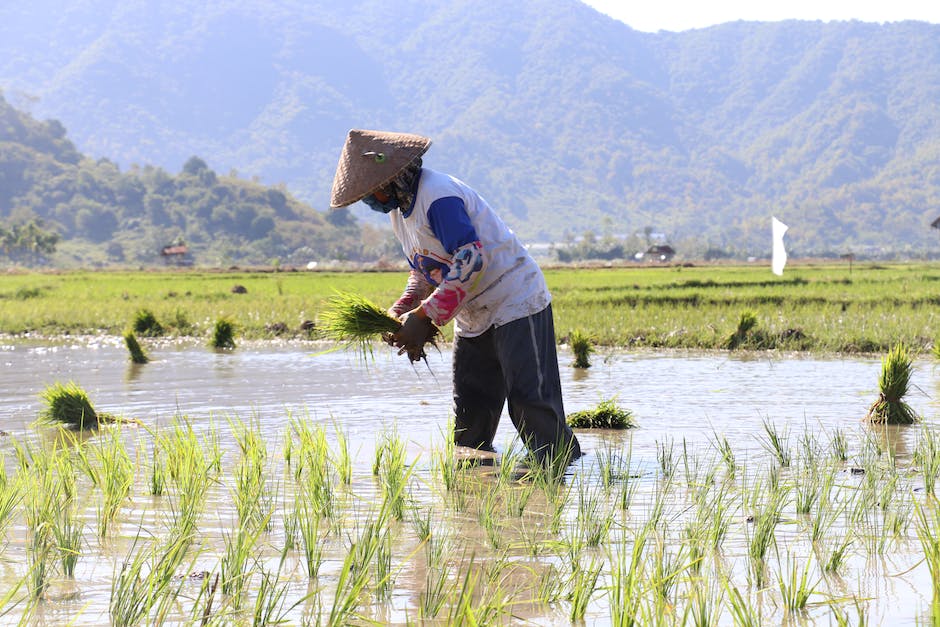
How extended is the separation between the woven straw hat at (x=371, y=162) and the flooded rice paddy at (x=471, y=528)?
94 cm

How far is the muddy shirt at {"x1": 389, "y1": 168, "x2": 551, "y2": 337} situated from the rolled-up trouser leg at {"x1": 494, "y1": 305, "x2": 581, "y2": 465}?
0.25 feet

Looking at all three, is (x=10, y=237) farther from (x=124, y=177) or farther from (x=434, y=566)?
(x=434, y=566)

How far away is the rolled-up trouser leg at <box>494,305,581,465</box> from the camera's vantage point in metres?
4.41

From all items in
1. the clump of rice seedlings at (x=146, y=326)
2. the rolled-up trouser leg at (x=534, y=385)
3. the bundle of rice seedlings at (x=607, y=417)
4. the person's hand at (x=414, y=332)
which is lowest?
the clump of rice seedlings at (x=146, y=326)

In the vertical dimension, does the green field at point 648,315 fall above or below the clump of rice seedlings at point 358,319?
below

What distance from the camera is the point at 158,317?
16.0 m

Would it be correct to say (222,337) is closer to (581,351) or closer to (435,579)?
(581,351)

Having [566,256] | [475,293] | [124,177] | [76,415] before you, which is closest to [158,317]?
[76,415]

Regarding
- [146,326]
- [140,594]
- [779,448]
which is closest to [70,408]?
[779,448]

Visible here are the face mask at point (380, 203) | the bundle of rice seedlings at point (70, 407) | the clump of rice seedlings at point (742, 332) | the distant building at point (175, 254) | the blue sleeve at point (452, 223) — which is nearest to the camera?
the blue sleeve at point (452, 223)

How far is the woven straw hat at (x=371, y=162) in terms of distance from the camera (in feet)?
13.7

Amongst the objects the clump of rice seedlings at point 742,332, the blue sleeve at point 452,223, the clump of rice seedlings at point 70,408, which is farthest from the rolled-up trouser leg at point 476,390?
the clump of rice seedlings at point 742,332

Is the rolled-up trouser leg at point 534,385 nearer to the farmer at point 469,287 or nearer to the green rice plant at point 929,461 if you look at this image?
the farmer at point 469,287

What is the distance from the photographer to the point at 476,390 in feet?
15.8
